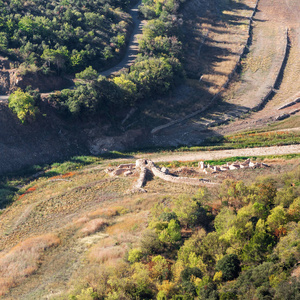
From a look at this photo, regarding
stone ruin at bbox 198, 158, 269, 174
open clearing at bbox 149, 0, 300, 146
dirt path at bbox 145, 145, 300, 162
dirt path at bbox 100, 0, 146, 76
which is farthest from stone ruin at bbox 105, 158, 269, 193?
dirt path at bbox 100, 0, 146, 76

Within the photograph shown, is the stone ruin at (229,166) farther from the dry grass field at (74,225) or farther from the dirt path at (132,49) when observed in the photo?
the dirt path at (132,49)

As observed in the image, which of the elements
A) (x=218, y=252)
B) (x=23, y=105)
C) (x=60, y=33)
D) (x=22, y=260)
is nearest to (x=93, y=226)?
(x=22, y=260)

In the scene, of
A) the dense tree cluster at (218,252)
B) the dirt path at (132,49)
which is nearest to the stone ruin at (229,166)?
the dense tree cluster at (218,252)

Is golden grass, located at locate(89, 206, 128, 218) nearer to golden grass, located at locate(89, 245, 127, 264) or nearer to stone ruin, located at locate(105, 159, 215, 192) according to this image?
stone ruin, located at locate(105, 159, 215, 192)

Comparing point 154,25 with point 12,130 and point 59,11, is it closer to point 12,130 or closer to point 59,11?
point 59,11

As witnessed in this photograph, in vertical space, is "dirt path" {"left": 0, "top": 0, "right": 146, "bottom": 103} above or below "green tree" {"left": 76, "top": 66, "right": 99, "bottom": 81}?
above

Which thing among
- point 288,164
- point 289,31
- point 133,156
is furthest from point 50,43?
point 289,31
